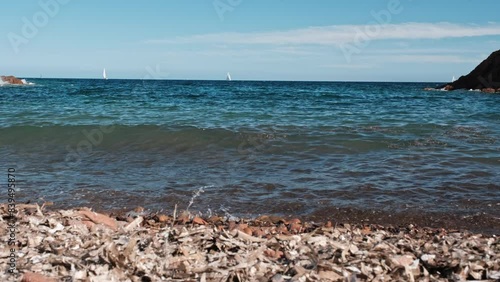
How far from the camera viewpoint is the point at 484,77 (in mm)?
46656

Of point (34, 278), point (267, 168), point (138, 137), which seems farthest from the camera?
point (138, 137)

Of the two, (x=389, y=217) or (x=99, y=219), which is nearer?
(x=99, y=219)

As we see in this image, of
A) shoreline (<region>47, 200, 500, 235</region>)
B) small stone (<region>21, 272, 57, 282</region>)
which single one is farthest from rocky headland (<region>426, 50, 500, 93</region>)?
small stone (<region>21, 272, 57, 282</region>)

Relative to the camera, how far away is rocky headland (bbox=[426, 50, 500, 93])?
4465cm

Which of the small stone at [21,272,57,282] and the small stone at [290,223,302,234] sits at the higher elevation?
the small stone at [21,272,57,282]

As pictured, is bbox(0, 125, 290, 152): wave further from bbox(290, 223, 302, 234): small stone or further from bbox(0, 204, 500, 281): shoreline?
bbox(0, 204, 500, 281): shoreline

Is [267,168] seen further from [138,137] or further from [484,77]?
[484,77]

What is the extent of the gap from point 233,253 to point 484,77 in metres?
50.6

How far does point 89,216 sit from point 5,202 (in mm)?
2060

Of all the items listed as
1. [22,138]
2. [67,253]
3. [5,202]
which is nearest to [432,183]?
[67,253]

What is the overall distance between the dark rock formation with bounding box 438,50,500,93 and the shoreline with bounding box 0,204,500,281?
1743 inches

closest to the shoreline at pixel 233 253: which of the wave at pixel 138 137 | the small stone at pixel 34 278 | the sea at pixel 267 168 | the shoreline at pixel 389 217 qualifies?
the small stone at pixel 34 278

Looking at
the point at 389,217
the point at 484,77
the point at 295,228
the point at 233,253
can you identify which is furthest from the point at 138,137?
the point at 484,77

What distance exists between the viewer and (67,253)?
3.66 metres
